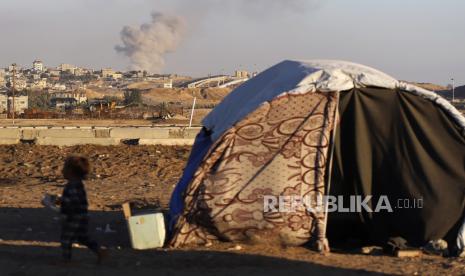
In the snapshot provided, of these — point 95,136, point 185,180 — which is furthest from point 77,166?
point 95,136

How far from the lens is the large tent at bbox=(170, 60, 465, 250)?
9023 millimetres

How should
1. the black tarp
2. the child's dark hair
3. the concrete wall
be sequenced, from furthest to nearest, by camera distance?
the concrete wall, the black tarp, the child's dark hair

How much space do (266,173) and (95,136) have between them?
13942 mm

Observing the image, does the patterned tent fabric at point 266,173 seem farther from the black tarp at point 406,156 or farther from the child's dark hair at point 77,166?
the child's dark hair at point 77,166

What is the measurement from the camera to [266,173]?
29.7 ft

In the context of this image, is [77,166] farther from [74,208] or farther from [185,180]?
[185,180]

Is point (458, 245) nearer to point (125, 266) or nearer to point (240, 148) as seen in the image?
point (240, 148)

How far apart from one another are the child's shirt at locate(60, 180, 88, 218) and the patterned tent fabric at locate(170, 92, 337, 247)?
1.43 meters

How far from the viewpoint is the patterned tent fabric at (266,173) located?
9008mm

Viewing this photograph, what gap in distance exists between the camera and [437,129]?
30.7 ft

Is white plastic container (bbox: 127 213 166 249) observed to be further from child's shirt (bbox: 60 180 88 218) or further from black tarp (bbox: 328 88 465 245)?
black tarp (bbox: 328 88 465 245)

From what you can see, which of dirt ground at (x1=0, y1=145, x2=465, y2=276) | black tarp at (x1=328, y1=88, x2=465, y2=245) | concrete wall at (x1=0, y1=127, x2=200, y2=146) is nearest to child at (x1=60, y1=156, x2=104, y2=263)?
dirt ground at (x1=0, y1=145, x2=465, y2=276)

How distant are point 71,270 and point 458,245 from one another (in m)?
4.47

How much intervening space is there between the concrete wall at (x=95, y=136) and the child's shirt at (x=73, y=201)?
13.8 meters
